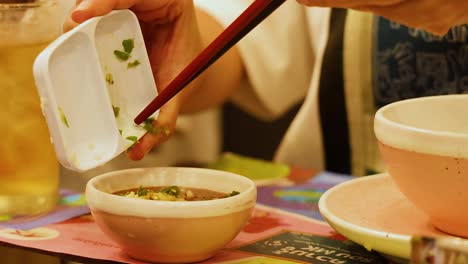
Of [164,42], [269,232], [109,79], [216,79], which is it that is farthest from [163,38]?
[216,79]

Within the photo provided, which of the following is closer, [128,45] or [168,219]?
[168,219]

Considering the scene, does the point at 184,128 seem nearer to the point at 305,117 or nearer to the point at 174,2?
the point at 305,117

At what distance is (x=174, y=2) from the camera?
2.56 ft

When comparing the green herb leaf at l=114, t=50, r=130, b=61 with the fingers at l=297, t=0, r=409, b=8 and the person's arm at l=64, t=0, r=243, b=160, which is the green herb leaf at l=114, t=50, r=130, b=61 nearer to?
the person's arm at l=64, t=0, r=243, b=160

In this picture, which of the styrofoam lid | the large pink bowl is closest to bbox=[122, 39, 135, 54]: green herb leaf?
the styrofoam lid

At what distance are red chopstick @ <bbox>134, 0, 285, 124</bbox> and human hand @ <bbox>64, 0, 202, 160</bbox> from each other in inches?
1.3

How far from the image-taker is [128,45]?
705mm

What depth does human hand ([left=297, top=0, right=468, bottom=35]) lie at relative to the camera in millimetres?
743

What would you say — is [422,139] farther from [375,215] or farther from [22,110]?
[22,110]

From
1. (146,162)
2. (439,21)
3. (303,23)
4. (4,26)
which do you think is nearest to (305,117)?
(303,23)

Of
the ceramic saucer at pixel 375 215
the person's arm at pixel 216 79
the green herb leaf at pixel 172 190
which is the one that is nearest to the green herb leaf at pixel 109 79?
the green herb leaf at pixel 172 190

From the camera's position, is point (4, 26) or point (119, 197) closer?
point (119, 197)

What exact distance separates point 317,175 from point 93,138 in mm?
386

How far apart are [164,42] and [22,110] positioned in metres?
0.15
